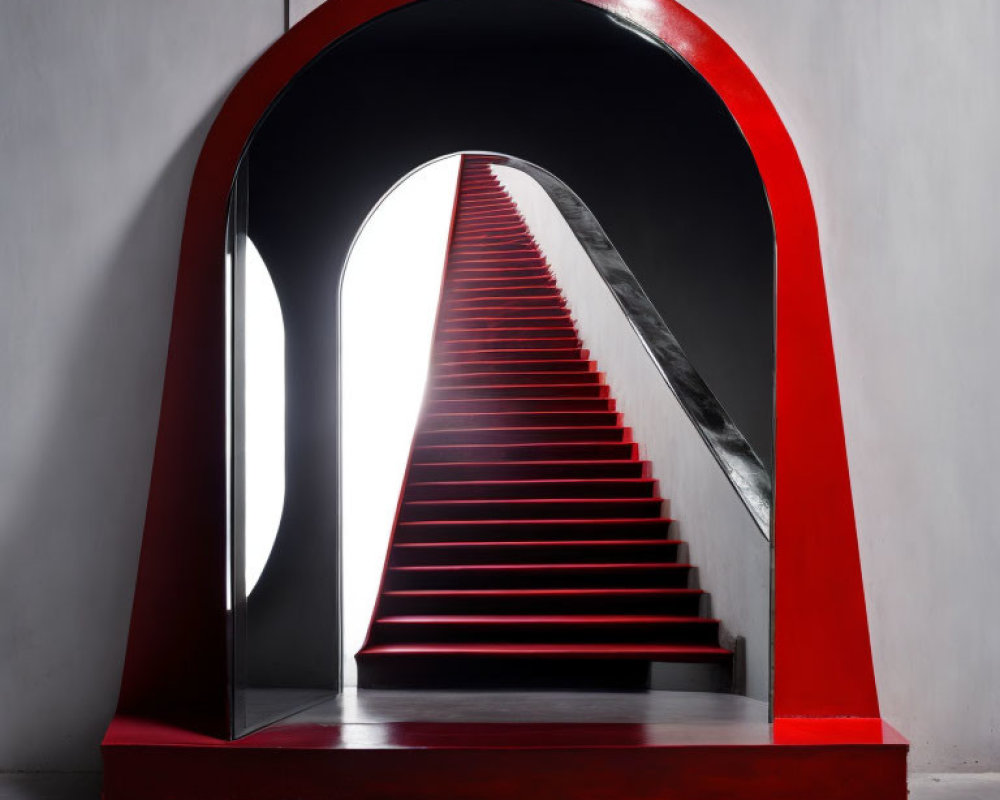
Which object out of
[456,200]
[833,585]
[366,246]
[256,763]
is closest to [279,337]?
[366,246]

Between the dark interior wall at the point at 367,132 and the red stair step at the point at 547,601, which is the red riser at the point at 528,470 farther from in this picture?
the dark interior wall at the point at 367,132

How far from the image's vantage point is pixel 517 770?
291 cm

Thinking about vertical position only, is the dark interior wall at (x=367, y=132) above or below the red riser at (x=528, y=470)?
above

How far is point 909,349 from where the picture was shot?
3.50 meters

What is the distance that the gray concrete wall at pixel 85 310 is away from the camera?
3465 millimetres

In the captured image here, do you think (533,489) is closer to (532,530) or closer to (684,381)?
(532,530)

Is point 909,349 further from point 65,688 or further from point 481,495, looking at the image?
point 481,495

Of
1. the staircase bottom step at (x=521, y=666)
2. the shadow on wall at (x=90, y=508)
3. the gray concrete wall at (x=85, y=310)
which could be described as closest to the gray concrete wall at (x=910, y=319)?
the staircase bottom step at (x=521, y=666)

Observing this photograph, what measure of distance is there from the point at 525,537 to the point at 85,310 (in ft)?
11.1

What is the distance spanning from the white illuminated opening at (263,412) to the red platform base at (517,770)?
65 cm

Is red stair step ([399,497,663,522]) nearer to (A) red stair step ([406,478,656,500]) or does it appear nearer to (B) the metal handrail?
(A) red stair step ([406,478,656,500])

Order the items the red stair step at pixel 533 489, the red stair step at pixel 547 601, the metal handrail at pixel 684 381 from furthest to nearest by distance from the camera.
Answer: the red stair step at pixel 533 489
the red stair step at pixel 547 601
the metal handrail at pixel 684 381

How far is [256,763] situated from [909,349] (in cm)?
255

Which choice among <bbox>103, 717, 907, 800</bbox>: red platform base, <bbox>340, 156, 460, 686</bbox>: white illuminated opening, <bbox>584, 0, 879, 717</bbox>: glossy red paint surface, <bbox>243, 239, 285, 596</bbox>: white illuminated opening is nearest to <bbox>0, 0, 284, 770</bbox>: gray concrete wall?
<bbox>243, 239, 285, 596</bbox>: white illuminated opening
